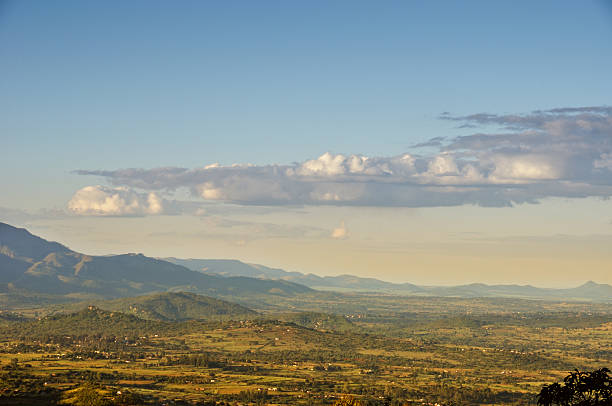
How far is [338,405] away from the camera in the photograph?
428ft

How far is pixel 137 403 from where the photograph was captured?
196625mm

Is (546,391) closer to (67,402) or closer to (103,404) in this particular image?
(103,404)

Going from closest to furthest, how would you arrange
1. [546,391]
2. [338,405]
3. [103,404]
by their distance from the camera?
[546,391] < [338,405] < [103,404]

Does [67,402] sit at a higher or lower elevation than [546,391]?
lower

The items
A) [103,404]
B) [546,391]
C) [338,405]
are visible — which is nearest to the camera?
[546,391]

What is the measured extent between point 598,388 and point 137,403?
509ft

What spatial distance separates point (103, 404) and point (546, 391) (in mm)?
147643

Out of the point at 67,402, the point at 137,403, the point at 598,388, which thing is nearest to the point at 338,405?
the point at 598,388

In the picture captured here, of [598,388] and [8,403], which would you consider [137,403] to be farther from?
[598,388]

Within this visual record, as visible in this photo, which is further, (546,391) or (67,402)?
(67,402)

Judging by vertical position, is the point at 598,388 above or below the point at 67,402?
above

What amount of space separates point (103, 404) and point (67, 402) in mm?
17659

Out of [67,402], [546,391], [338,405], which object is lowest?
[67,402]

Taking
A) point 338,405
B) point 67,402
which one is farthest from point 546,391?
point 67,402
